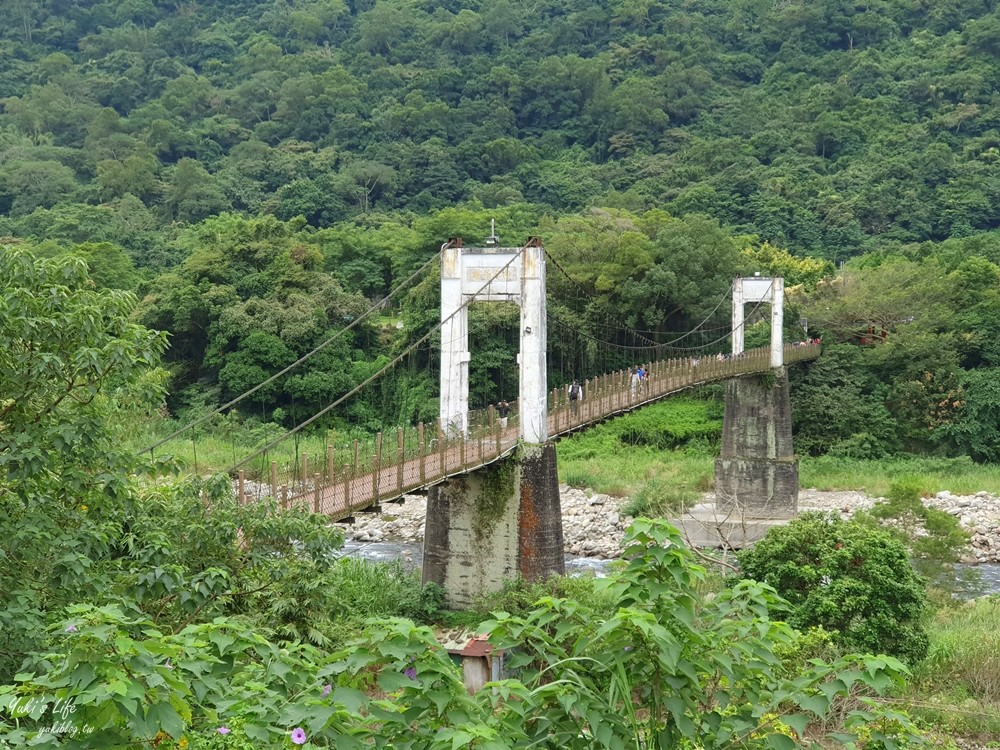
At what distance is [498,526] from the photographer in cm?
1396

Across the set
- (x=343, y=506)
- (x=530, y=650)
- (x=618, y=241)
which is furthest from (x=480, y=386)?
(x=530, y=650)

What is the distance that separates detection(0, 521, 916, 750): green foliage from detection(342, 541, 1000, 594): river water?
1515 centimetres

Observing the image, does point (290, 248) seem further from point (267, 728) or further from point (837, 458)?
point (267, 728)

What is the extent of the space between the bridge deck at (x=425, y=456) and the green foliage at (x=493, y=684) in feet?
17.6

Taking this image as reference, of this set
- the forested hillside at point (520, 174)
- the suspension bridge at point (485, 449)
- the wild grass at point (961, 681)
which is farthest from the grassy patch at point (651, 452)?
the wild grass at point (961, 681)

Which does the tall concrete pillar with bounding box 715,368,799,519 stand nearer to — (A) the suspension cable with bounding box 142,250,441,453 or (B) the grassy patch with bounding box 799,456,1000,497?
(B) the grassy patch with bounding box 799,456,1000,497

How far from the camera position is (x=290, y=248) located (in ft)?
108

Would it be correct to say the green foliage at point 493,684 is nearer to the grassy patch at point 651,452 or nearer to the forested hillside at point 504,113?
the grassy patch at point 651,452

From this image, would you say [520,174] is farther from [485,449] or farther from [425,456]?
[425,456]

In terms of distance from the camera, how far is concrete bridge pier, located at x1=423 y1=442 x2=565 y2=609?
1385 centimetres

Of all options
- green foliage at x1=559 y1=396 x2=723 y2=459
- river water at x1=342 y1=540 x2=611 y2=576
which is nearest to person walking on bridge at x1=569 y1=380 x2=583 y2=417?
river water at x1=342 y1=540 x2=611 y2=576

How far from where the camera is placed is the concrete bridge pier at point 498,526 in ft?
45.4

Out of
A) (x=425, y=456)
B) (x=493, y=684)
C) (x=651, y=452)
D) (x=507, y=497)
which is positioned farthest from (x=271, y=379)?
(x=651, y=452)

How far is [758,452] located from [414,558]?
993 centimetres
